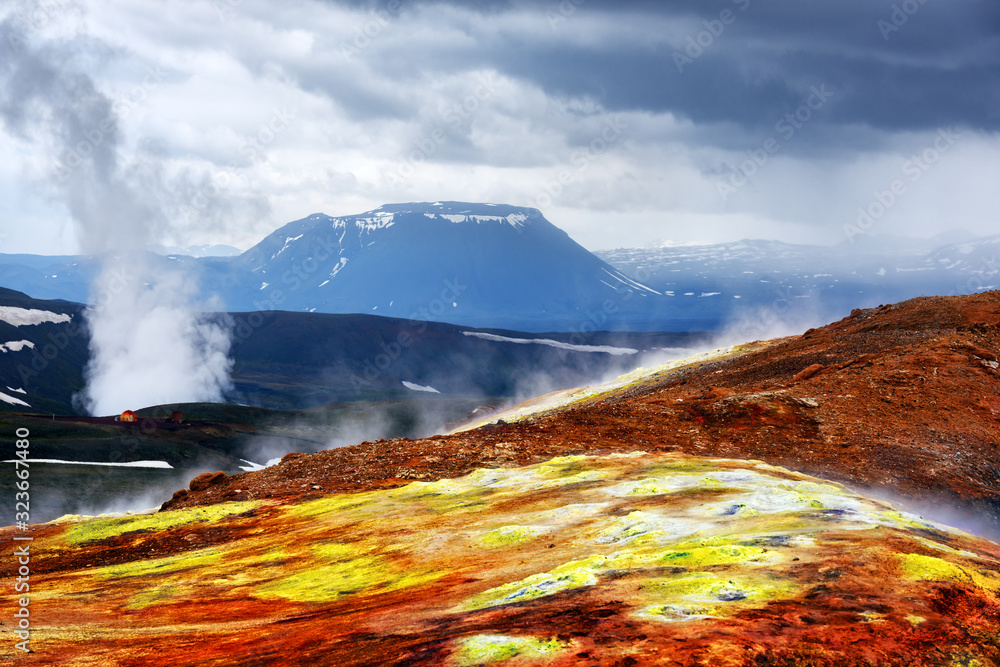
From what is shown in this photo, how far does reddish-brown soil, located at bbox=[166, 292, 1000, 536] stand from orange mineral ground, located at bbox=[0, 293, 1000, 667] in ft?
0.52

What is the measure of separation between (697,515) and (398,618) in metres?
10.0

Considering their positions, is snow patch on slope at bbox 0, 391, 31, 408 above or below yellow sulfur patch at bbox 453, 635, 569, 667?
below

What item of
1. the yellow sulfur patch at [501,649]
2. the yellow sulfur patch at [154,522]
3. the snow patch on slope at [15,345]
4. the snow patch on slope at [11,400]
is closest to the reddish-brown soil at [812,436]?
the yellow sulfur patch at [154,522]

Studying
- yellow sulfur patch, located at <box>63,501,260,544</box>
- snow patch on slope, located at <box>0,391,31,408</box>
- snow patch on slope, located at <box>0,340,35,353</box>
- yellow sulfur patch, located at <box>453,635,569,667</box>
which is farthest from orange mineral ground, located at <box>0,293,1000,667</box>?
snow patch on slope, located at <box>0,340,35,353</box>

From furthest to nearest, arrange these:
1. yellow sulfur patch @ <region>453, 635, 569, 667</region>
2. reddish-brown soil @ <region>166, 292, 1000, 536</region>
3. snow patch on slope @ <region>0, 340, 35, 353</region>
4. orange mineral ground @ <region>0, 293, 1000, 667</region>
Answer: snow patch on slope @ <region>0, 340, 35, 353</region> → reddish-brown soil @ <region>166, 292, 1000, 536</region> → orange mineral ground @ <region>0, 293, 1000, 667</region> → yellow sulfur patch @ <region>453, 635, 569, 667</region>

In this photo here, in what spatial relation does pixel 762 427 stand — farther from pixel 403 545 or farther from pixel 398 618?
pixel 398 618

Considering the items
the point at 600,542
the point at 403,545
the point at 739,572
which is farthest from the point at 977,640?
the point at 403,545

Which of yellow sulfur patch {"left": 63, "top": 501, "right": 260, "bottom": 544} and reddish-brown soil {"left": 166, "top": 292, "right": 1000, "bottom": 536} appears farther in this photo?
yellow sulfur patch {"left": 63, "top": 501, "right": 260, "bottom": 544}

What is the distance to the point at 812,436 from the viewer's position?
3478 centimetres

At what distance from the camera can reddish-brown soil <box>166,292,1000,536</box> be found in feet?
101

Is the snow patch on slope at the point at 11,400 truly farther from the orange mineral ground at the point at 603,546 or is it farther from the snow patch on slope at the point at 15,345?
the orange mineral ground at the point at 603,546

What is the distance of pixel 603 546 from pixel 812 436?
1960cm

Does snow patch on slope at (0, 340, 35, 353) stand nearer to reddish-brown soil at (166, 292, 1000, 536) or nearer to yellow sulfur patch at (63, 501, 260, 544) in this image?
reddish-brown soil at (166, 292, 1000, 536)

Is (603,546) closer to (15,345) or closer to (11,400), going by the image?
(11,400)
